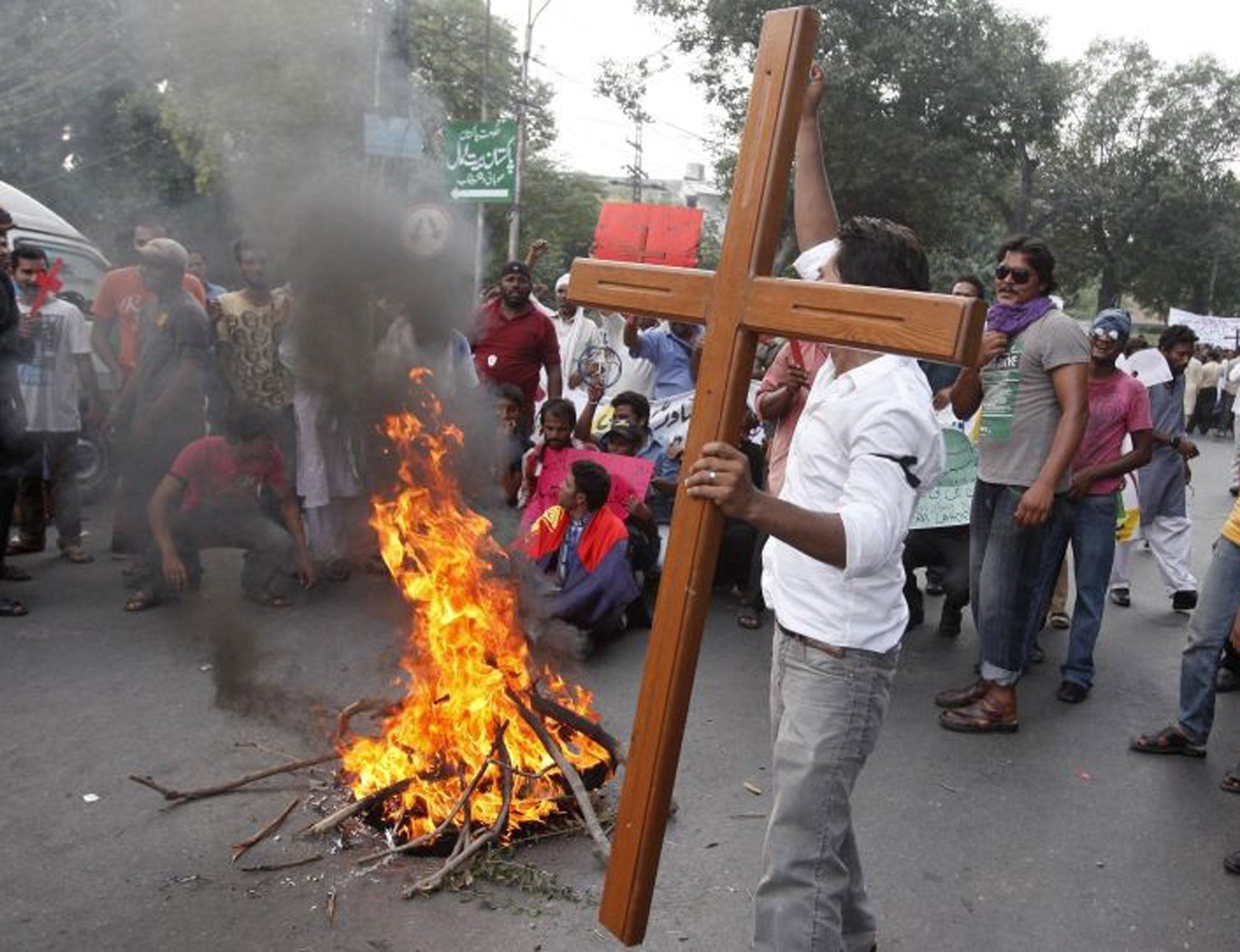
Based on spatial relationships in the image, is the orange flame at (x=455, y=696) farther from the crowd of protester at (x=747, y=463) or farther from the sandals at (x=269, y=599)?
the sandals at (x=269, y=599)

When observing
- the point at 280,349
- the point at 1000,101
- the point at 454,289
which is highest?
the point at 1000,101

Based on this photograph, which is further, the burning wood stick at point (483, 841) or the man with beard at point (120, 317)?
the man with beard at point (120, 317)

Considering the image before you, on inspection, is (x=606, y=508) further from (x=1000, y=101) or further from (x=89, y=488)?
(x=1000, y=101)

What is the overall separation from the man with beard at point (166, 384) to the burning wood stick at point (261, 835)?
11.6ft

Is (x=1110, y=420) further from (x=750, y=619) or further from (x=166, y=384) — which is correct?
Answer: (x=166, y=384)

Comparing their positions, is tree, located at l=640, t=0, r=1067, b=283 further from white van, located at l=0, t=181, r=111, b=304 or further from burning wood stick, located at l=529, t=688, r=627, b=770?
burning wood stick, located at l=529, t=688, r=627, b=770

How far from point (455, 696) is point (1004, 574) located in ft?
7.81

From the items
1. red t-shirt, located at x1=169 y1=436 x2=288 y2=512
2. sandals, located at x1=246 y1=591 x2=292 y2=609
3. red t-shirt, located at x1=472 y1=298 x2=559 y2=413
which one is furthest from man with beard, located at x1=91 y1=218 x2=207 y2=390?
sandals, located at x1=246 y1=591 x2=292 y2=609

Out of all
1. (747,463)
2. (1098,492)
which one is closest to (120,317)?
(1098,492)

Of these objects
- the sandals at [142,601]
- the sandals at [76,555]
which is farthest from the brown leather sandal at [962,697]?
the sandals at [76,555]

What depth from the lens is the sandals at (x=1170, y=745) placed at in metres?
4.39

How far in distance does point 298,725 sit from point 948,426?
413 cm

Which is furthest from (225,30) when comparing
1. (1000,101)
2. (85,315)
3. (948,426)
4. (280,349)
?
(1000,101)

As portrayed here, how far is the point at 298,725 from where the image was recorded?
4.19 metres
